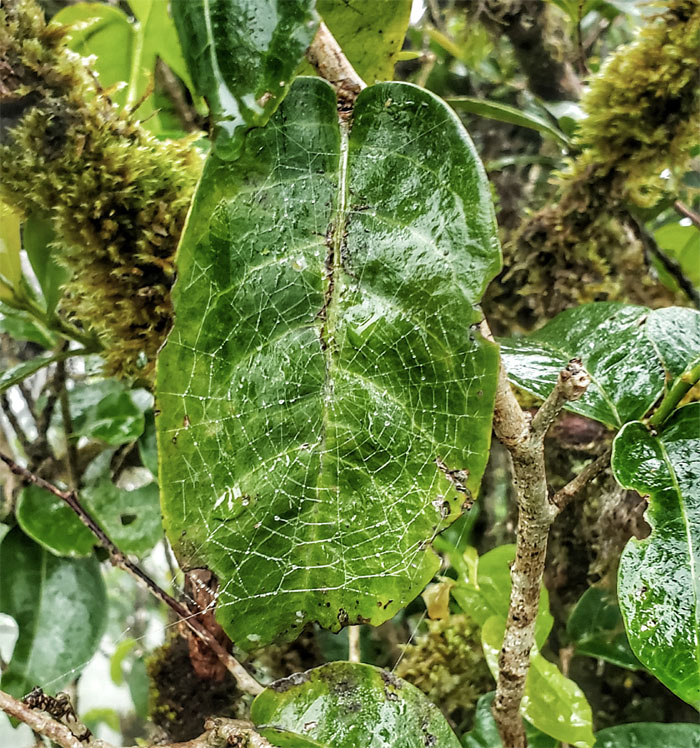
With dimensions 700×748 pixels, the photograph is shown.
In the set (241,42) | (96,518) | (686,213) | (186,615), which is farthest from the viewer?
(686,213)

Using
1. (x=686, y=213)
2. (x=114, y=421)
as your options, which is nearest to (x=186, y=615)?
(x=114, y=421)

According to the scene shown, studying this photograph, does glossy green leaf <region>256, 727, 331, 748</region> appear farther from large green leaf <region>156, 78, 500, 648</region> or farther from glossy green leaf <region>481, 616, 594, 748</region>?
glossy green leaf <region>481, 616, 594, 748</region>

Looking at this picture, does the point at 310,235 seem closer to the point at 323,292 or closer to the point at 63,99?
the point at 323,292

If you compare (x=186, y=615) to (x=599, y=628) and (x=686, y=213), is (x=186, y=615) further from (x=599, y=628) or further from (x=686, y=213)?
(x=686, y=213)

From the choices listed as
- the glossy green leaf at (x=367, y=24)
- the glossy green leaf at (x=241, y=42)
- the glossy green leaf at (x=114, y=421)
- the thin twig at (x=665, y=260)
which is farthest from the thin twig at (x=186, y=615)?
the thin twig at (x=665, y=260)

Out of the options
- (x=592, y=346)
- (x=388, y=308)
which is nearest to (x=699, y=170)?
(x=592, y=346)

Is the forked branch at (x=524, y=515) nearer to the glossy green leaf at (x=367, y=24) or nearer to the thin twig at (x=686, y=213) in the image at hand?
the glossy green leaf at (x=367, y=24)
